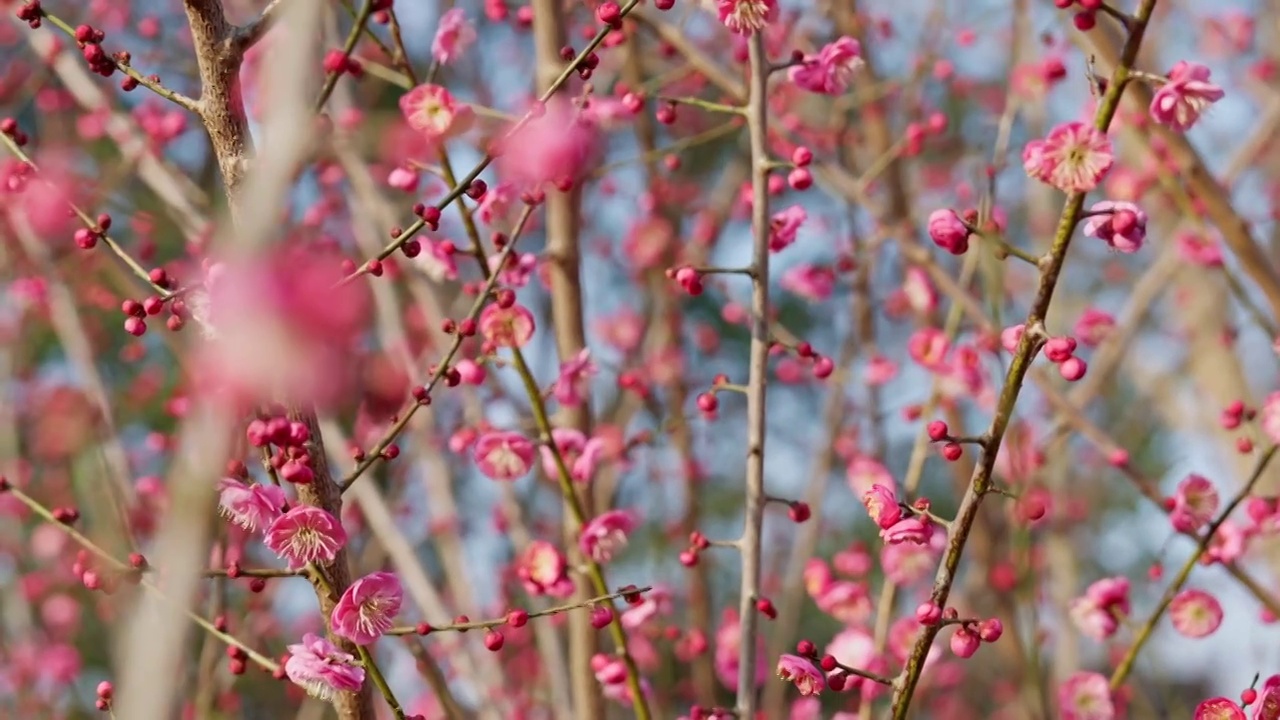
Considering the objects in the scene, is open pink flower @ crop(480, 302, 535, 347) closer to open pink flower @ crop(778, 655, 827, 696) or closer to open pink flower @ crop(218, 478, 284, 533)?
open pink flower @ crop(218, 478, 284, 533)

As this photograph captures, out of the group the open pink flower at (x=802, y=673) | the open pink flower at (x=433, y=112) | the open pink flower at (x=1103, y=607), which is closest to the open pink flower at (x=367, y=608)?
the open pink flower at (x=802, y=673)

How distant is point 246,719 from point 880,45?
15.4 ft

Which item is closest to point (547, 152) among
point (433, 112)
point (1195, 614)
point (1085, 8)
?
point (433, 112)

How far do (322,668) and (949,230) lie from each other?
0.90m

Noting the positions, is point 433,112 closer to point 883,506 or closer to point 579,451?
point 579,451

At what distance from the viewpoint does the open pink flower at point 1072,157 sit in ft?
4.47

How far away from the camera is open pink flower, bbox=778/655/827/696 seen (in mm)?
1501

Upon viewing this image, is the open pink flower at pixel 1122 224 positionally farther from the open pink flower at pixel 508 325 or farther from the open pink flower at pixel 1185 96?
the open pink flower at pixel 508 325

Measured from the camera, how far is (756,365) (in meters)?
1.90

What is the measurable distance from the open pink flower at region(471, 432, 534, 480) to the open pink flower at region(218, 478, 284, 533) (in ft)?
2.05

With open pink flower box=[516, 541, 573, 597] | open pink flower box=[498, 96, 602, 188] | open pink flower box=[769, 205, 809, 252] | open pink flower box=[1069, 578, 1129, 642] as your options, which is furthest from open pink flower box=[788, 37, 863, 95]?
open pink flower box=[1069, 578, 1129, 642]

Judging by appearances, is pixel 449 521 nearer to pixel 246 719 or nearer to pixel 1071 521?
pixel 1071 521

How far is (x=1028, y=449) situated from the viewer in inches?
122

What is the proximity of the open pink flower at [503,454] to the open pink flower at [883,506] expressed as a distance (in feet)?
2.57
